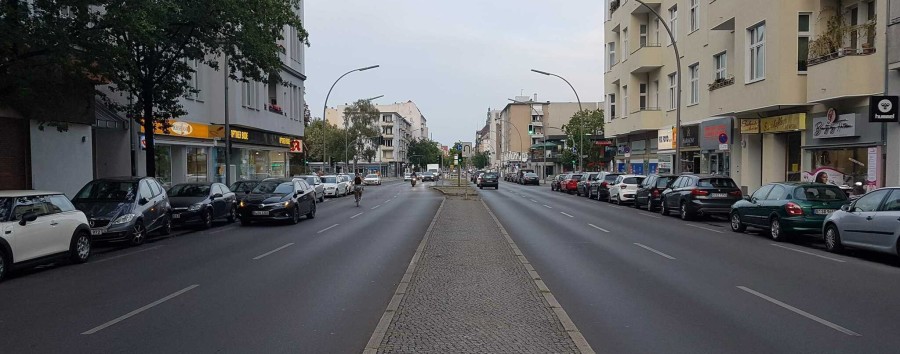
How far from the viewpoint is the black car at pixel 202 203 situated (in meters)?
19.0

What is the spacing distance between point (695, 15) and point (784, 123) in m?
11.4

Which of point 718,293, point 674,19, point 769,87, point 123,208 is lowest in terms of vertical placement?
point 718,293

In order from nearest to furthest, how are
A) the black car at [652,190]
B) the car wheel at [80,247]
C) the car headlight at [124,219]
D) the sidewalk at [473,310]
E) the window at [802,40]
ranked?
1. the sidewalk at [473,310]
2. the car wheel at [80,247]
3. the car headlight at [124,219]
4. the window at [802,40]
5. the black car at [652,190]

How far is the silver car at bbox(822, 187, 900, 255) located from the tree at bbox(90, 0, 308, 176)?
594 inches

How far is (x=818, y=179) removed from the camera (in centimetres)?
2206

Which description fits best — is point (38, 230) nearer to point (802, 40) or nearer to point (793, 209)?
point (793, 209)

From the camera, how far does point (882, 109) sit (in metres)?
17.6

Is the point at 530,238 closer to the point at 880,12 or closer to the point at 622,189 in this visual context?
the point at 880,12

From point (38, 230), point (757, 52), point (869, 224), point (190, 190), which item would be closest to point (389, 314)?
point (38, 230)

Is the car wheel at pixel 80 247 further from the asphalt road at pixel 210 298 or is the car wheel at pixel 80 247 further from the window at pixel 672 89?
the window at pixel 672 89

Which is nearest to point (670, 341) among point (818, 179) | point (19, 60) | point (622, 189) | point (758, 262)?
point (758, 262)

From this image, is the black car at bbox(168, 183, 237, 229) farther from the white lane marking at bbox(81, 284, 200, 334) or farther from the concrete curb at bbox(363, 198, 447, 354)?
the concrete curb at bbox(363, 198, 447, 354)

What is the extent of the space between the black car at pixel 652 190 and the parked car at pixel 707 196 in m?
3.49

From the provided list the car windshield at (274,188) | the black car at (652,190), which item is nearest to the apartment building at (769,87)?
the black car at (652,190)
